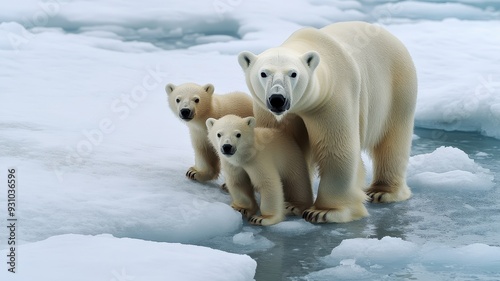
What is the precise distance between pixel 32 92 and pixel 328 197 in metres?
3.40

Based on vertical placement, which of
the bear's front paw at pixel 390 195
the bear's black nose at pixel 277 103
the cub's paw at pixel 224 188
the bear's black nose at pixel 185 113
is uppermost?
the bear's black nose at pixel 277 103

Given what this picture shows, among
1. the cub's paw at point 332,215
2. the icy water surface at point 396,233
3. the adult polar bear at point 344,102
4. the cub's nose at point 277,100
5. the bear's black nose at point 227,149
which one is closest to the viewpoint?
the icy water surface at point 396,233

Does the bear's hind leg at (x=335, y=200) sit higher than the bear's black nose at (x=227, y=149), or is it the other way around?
the bear's black nose at (x=227, y=149)

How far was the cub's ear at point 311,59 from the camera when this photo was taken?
159 inches

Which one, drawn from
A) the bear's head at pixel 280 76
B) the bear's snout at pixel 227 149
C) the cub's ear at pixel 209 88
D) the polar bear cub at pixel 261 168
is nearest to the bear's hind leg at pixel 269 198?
the polar bear cub at pixel 261 168

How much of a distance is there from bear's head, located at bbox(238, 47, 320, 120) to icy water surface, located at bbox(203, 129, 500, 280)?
24.1 inches

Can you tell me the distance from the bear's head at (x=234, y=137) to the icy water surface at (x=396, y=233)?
1.21 feet

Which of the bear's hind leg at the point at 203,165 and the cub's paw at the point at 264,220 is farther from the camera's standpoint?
the bear's hind leg at the point at 203,165

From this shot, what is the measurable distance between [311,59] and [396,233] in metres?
0.96

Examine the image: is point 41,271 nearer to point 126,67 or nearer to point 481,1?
point 126,67

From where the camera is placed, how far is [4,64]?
26.7ft

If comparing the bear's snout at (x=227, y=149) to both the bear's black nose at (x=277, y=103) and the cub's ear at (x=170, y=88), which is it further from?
the cub's ear at (x=170, y=88)

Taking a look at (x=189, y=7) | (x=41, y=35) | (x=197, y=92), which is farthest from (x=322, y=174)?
(x=189, y=7)

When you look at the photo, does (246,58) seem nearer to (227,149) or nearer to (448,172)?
(227,149)
